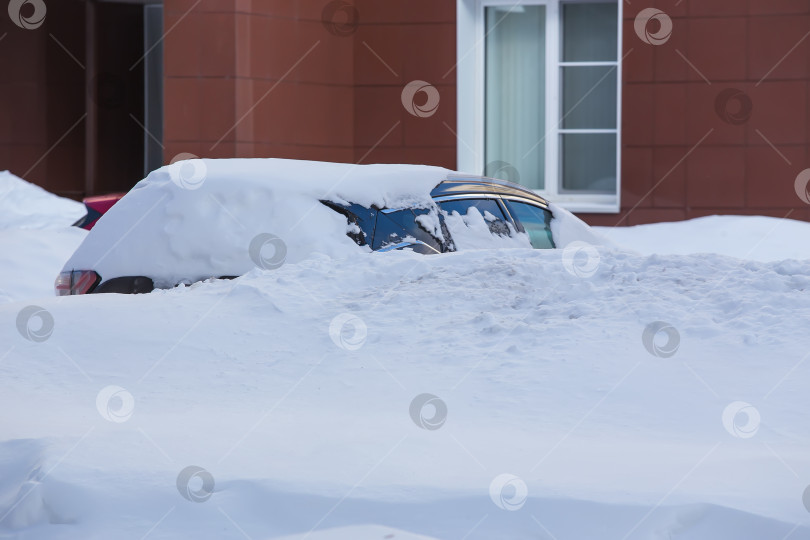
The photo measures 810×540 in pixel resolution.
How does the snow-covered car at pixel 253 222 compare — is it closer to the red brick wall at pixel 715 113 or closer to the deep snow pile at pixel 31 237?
the deep snow pile at pixel 31 237

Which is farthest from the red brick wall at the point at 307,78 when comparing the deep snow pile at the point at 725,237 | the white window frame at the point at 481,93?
the deep snow pile at the point at 725,237

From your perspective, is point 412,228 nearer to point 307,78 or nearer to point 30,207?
point 307,78

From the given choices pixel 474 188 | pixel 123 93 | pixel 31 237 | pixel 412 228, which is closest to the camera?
pixel 412 228

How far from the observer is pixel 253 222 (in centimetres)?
559

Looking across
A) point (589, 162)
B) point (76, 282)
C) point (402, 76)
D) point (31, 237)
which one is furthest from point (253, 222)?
point (589, 162)

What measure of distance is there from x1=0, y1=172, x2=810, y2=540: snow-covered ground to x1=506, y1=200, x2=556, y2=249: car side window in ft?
4.84

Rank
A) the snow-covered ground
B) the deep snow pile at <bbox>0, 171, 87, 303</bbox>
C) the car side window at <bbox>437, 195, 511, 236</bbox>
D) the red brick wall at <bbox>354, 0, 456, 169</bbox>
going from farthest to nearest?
the red brick wall at <bbox>354, 0, 456, 169</bbox>
the deep snow pile at <bbox>0, 171, 87, 303</bbox>
the car side window at <bbox>437, 195, 511, 236</bbox>
the snow-covered ground

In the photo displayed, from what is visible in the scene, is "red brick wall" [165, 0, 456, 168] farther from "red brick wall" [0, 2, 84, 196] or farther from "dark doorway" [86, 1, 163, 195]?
"red brick wall" [0, 2, 84, 196]

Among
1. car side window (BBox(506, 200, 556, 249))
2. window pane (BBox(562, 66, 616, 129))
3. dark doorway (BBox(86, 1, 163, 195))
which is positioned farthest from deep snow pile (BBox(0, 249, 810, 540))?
dark doorway (BBox(86, 1, 163, 195))

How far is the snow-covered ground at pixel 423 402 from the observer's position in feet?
10.00

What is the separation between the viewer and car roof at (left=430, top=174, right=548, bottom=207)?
623 cm

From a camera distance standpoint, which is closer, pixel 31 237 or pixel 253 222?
pixel 253 222

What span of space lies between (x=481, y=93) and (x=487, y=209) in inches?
271

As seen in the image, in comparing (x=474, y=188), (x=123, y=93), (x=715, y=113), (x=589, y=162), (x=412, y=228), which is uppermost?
(x=123, y=93)
